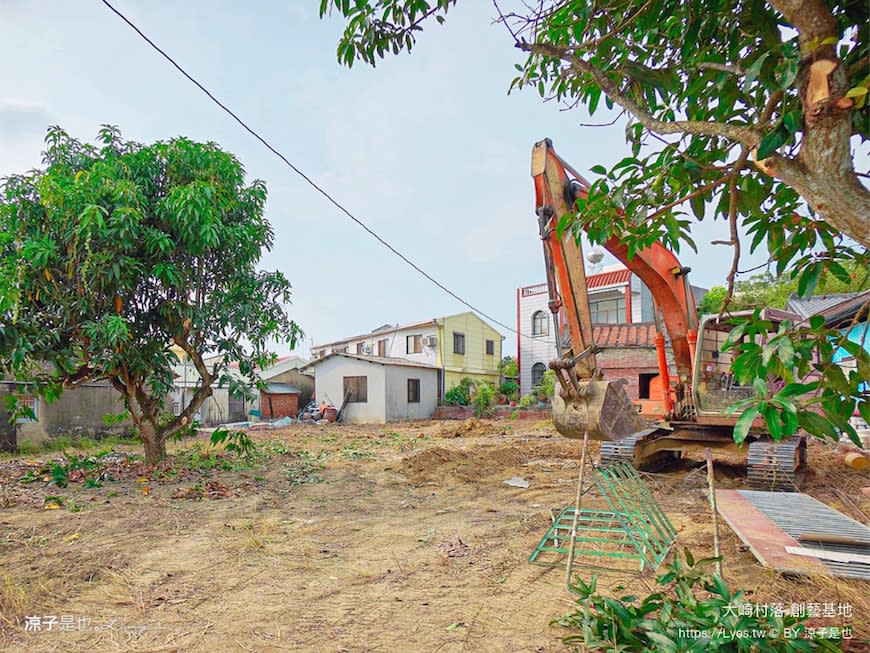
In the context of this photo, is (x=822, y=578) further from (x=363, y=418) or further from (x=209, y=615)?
(x=363, y=418)

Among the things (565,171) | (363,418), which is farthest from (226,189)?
(363,418)

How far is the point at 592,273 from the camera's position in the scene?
24.4 meters

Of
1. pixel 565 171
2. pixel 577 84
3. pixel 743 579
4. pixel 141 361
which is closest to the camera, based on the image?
pixel 577 84

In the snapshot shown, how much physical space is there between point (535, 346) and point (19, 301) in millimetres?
21256

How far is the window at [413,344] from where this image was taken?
2703 centimetres

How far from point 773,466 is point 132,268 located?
30.5 ft

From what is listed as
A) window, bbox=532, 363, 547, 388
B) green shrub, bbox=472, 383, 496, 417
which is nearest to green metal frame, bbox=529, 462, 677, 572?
green shrub, bbox=472, 383, 496, 417

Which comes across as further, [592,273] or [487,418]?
[592,273]

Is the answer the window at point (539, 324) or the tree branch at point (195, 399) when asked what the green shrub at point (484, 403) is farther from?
the tree branch at point (195, 399)

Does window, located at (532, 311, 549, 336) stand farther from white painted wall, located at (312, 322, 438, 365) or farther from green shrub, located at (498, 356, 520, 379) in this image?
white painted wall, located at (312, 322, 438, 365)

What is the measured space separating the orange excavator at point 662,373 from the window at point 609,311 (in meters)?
14.3

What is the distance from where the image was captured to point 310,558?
4605 mm

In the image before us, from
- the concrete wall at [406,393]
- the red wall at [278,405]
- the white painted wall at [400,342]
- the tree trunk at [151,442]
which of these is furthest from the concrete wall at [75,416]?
the white painted wall at [400,342]

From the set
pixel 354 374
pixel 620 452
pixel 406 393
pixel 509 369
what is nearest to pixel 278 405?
pixel 354 374
